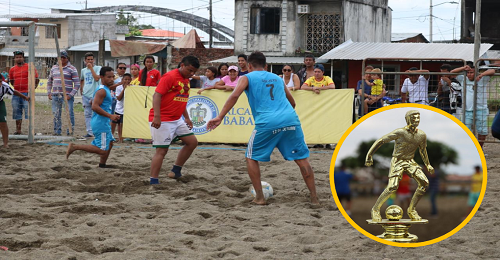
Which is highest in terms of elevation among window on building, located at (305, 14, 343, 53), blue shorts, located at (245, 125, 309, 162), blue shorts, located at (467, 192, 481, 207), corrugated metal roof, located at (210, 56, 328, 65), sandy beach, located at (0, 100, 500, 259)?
window on building, located at (305, 14, 343, 53)

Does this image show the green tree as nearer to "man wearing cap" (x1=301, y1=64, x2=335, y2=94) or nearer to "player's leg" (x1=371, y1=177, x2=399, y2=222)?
"player's leg" (x1=371, y1=177, x2=399, y2=222)

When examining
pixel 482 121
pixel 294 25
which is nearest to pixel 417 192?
pixel 482 121

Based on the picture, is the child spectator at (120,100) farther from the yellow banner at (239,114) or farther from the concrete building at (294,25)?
the concrete building at (294,25)

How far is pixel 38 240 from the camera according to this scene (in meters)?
4.64

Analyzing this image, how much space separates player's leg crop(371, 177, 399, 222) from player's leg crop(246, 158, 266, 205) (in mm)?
5029

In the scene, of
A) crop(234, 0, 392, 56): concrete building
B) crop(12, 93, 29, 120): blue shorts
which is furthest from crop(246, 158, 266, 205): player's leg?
crop(234, 0, 392, 56): concrete building

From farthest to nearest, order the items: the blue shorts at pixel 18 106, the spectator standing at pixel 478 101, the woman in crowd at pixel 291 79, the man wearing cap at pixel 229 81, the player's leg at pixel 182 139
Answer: the blue shorts at pixel 18 106
the man wearing cap at pixel 229 81
the woman in crowd at pixel 291 79
the spectator standing at pixel 478 101
the player's leg at pixel 182 139

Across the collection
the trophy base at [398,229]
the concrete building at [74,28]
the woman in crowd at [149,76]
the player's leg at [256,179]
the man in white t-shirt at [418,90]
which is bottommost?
the player's leg at [256,179]

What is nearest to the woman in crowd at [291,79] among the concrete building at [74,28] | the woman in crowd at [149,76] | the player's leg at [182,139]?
the woman in crowd at [149,76]

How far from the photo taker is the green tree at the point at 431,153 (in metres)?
1.14

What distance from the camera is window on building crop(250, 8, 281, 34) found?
33.3 meters

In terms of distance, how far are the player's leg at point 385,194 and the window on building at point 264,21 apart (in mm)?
32557

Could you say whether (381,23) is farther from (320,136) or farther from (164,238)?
(164,238)

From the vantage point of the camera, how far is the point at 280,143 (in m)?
6.17
